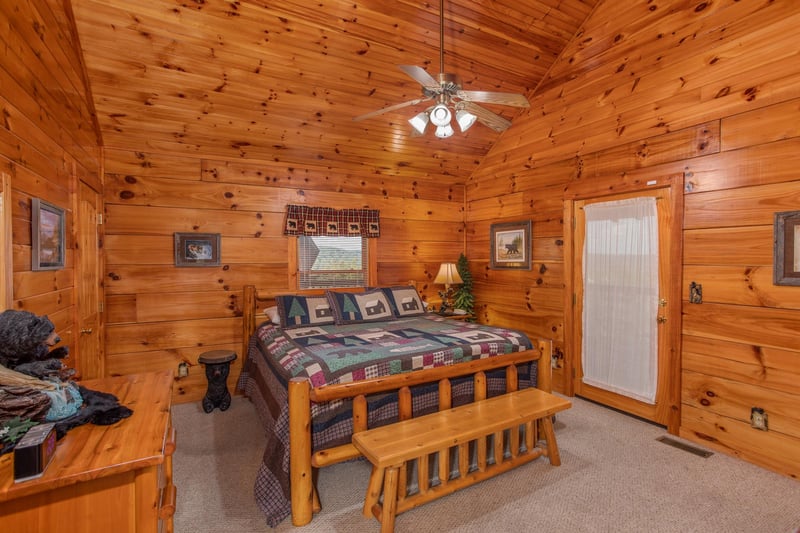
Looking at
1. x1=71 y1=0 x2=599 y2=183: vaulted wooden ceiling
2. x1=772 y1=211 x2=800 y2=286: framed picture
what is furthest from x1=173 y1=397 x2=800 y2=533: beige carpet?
x1=71 y1=0 x2=599 y2=183: vaulted wooden ceiling

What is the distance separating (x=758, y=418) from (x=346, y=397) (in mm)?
2670

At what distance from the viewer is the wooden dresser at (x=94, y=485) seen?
3.51ft

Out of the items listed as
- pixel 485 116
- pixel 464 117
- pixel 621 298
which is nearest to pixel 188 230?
pixel 464 117

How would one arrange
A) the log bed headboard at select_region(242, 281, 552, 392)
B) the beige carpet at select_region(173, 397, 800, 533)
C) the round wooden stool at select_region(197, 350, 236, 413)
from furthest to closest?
the log bed headboard at select_region(242, 281, 552, 392) → the round wooden stool at select_region(197, 350, 236, 413) → the beige carpet at select_region(173, 397, 800, 533)

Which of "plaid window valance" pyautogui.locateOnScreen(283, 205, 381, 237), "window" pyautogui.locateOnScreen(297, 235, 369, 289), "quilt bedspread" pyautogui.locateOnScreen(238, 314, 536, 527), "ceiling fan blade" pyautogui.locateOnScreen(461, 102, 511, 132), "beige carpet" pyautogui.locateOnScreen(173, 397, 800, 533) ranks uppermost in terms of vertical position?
"ceiling fan blade" pyautogui.locateOnScreen(461, 102, 511, 132)

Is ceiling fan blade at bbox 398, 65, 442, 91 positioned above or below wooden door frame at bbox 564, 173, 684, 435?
above

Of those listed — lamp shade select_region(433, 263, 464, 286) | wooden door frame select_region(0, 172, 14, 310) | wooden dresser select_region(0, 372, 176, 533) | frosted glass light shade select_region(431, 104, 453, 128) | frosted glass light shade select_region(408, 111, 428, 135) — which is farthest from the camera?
lamp shade select_region(433, 263, 464, 286)

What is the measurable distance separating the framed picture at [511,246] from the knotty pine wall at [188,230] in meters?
1.78

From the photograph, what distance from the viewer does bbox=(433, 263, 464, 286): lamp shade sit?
15.4 feet

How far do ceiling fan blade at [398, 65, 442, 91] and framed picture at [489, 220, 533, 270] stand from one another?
240 cm

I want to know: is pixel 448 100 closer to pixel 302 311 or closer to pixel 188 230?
pixel 302 311

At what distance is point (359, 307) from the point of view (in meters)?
3.88

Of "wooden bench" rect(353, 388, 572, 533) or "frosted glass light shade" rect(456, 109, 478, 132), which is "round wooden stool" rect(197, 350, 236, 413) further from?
"frosted glass light shade" rect(456, 109, 478, 132)

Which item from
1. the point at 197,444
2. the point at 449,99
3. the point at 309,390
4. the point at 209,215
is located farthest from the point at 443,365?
the point at 209,215
